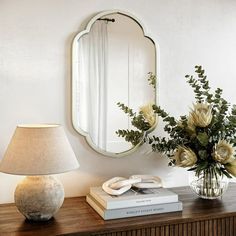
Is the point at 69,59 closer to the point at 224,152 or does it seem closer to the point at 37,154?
the point at 37,154

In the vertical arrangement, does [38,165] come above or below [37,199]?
above

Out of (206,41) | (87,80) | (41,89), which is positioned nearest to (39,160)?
(41,89)

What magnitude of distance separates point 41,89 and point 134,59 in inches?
21.8

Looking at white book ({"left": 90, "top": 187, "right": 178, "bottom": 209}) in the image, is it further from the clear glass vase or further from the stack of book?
the clear glass vase

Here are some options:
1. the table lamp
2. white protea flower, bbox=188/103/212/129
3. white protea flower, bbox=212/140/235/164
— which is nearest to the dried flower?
white protea flower, bbox=188/103/212/129

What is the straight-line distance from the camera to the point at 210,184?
175 centimetres

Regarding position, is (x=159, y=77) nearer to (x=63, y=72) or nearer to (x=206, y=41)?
(x=206, y=41)

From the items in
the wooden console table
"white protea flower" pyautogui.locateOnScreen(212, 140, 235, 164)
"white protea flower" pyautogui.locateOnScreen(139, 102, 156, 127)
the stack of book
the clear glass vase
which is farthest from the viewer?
"white protea flower" pyautogui.locateOnScreen(139, 102, 156, 127)

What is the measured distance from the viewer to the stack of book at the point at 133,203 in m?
1.45

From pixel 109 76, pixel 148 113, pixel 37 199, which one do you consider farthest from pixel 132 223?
pixel 109 76

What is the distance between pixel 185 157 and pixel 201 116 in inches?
8.8

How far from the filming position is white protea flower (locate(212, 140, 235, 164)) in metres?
1.61

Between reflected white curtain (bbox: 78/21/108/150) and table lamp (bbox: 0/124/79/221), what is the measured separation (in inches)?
13.6

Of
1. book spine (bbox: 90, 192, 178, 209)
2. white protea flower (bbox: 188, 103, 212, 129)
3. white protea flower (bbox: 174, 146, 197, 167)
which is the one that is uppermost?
white protea flower (bbox: 188, 103, 212, 129)
